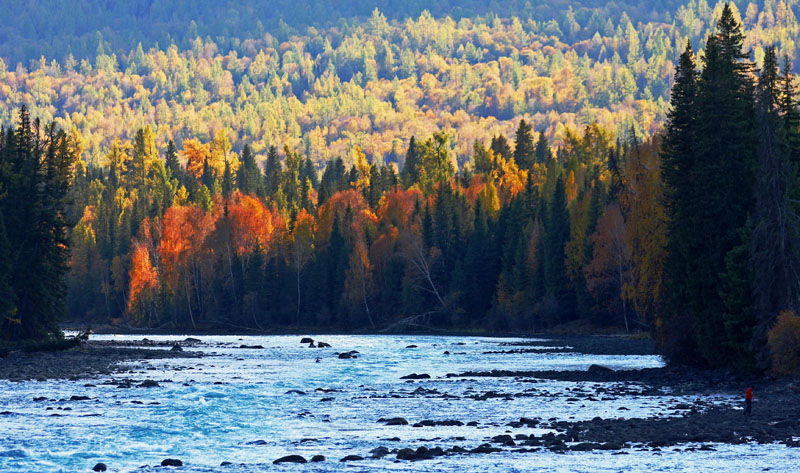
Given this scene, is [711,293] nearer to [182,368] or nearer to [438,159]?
[182,368]

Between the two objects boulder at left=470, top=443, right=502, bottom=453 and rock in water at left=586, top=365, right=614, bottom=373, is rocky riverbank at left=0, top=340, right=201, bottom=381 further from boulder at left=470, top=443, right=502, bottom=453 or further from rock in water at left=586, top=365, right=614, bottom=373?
boulder at left=470, top=443, right=502, bottom=453

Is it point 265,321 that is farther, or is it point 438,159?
point 438,159

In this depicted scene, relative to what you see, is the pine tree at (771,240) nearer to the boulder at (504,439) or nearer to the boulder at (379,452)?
the boulder at (504,439)

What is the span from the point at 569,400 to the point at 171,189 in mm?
149283

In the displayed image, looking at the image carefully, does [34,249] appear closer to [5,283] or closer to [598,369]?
[5,283]

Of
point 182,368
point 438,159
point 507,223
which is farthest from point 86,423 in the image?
point 438,159

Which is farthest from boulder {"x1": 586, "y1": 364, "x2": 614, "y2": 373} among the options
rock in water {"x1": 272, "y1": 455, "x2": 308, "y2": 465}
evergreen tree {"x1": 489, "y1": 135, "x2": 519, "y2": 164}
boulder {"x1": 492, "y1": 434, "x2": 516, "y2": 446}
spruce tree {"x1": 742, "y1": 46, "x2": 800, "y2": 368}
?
evergreen tree {"x1": 489, "y1": 135, "x2": 519, "y2": 164}

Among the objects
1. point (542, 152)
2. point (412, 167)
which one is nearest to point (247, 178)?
point (412, 167)

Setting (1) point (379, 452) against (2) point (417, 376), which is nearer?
(1) point (379, 452)

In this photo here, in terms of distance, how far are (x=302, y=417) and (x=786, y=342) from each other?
19.6 m

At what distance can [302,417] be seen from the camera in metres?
37.3

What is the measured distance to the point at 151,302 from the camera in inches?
5187

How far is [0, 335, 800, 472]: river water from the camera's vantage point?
27.4m

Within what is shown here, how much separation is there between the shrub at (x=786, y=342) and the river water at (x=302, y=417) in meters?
3.91
